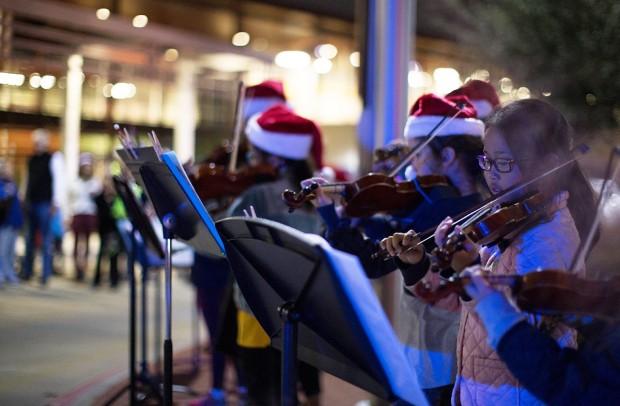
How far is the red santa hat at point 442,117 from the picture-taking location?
3184 mm

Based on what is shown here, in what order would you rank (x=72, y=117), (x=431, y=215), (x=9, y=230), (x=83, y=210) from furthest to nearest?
1. (x=72, y=117)
2. (x=83, y=210)
3. (x=9, y=230)
4. (x=431, y=215)

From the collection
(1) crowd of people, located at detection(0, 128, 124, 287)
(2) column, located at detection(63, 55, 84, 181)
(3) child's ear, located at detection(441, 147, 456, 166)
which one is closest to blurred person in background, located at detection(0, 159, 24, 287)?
(1) crowd of people, located at detection(0, 128, 124, 287)

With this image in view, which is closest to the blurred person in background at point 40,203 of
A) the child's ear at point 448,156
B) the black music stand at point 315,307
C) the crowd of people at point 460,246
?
the crowd of people at point 460,246

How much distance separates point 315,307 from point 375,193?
143 cm

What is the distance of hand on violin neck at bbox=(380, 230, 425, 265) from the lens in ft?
7.32

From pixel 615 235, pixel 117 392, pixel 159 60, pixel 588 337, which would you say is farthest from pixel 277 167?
pixel 159 60

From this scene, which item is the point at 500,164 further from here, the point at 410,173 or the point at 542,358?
the point at 410,173

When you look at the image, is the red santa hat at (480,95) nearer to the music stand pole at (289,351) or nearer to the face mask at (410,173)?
the face mask at (410,173)

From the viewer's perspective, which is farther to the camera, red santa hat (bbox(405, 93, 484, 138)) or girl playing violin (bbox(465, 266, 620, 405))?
red santa hat (bbox(405, 93, 484, 138))

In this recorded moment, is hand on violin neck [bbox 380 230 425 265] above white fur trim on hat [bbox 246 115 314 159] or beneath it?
beneath

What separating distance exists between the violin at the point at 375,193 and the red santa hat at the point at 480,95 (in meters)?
0.66

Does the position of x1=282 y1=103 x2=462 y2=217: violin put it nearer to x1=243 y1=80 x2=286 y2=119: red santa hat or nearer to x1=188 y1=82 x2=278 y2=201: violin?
x1=188 y1=82 x2=278 y2=201: violin

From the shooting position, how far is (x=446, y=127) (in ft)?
10.4

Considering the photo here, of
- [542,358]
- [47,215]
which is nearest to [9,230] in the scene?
[47,215]
